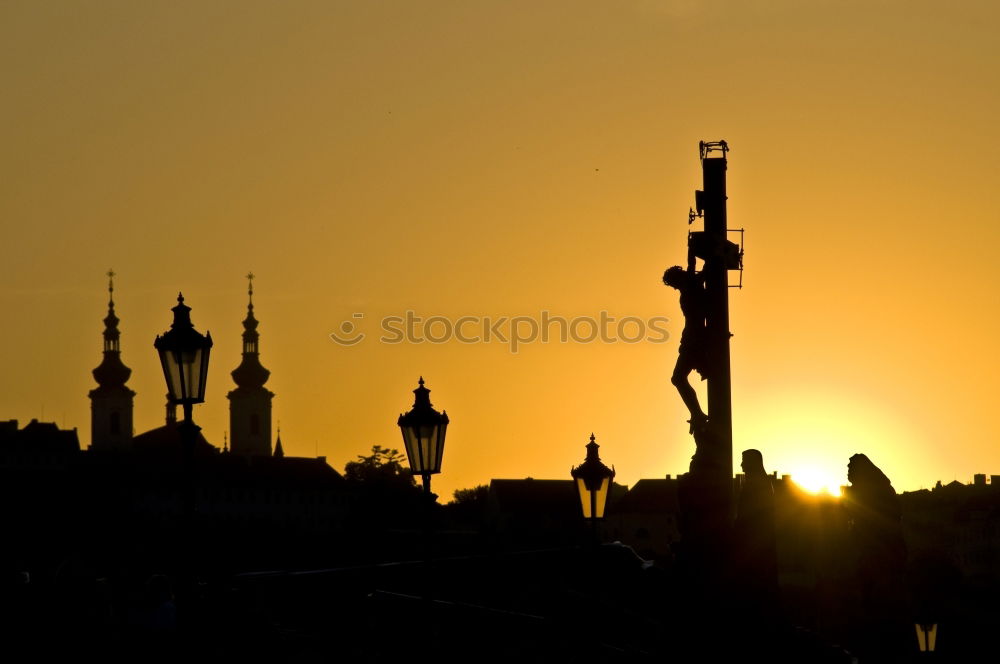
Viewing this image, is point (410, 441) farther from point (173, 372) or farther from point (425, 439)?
point (173, 372)

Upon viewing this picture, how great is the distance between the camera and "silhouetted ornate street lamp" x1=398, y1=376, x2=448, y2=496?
2284 cm

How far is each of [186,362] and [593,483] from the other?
7816mm

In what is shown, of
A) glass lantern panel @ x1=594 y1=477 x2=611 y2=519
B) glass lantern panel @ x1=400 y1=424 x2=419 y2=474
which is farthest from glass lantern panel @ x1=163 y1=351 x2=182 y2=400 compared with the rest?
glass lantern panel @ x1=594 y1=477 x2=611 y2=519

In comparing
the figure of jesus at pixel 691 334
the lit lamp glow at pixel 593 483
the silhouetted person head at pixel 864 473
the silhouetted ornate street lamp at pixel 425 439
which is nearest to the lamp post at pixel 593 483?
the lit lamp glow at pixel 593 483

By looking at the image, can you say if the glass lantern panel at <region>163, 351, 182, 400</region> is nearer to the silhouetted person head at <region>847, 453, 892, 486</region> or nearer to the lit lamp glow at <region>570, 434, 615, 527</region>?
the silhouetted person head at <region>847, 453, 892, 486</region>

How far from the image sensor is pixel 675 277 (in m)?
19.5

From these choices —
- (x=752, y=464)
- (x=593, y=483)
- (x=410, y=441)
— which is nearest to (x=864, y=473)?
(x=752, y=464)

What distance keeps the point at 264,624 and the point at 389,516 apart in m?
150

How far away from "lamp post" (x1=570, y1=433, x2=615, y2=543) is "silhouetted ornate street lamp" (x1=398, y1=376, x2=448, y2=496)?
3.22m

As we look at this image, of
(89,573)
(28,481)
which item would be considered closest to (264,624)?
(89,573)

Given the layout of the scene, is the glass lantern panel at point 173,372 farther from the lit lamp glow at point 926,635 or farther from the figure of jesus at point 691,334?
the lit lamp glow at point 926,635

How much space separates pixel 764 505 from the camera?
61.2 feet

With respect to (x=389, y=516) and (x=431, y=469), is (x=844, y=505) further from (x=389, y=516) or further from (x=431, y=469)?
(x=389, y=516)

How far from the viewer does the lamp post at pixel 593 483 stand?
2572 cm
